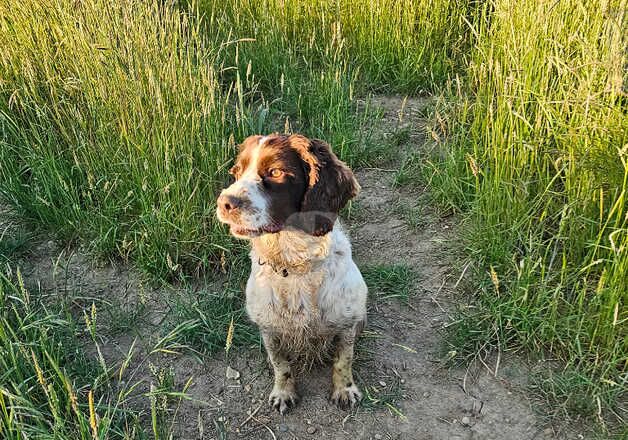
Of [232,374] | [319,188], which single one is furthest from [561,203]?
[232,374]

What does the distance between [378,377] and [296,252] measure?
942 mm

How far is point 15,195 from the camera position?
3.67 meters

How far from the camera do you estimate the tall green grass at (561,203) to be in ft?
8.16

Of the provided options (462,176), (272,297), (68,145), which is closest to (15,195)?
(68,145)

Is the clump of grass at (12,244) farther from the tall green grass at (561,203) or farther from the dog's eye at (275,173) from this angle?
the tall green grass at (561,203)

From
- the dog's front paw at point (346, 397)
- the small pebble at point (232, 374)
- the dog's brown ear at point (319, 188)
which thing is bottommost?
the small pebble at point (232, 374)

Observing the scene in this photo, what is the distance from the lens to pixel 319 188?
7.70ft

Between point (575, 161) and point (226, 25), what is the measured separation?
137 inches

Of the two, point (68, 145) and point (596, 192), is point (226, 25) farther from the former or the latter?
point (596, 192)

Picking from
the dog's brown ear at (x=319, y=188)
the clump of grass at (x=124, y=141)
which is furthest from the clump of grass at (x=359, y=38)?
the dog's brown ear at (x=319, y=188)

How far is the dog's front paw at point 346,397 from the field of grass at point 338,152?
606mm

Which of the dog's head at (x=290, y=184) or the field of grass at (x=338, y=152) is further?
the field of grass at (x=338, y=152)

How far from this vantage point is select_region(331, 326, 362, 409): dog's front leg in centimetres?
263

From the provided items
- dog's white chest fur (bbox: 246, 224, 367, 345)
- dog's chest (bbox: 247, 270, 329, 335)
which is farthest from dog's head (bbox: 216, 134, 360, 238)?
dog's chest (bbox: 247, 270, 329, 335)
